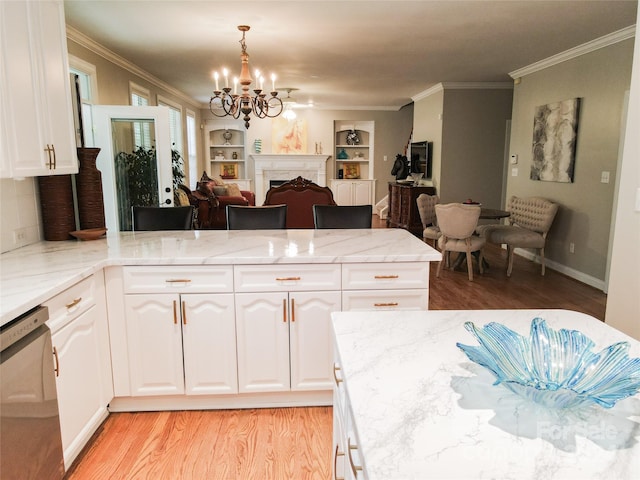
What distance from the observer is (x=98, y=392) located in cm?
235

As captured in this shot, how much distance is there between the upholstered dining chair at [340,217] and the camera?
343 cm

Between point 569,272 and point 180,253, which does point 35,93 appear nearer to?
point 180,253

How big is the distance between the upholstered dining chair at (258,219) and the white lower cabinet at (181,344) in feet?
3.34

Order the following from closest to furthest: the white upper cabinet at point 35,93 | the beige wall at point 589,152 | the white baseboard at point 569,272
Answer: the white upper cabinet at point 35,93 < the beige wall at point 589,152 < the white baseboard at point 569,272

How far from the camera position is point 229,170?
460 inches

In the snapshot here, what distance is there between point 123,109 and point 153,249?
2.88 m

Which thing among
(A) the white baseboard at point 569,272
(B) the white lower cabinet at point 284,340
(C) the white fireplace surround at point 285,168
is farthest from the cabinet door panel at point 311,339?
(C) the white fireplace surround at point 285,168

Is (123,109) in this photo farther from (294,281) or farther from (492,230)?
(492,230)

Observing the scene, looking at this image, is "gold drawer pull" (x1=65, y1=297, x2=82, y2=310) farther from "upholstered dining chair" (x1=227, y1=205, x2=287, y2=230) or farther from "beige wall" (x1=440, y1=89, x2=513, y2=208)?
"beige wall" (x1=440, y1=89, x2=513, y2=208)

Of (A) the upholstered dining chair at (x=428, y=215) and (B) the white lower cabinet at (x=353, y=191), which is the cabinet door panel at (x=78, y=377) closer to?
(A) the upholstered dining chair at (x=428, y=215)

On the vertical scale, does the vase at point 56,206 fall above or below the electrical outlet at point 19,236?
above

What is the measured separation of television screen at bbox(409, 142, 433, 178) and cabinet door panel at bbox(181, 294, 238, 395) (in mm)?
6629

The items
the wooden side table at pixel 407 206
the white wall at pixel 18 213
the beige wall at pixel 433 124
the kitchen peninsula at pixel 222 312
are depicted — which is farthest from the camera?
the wooden side table at pixel 407 206

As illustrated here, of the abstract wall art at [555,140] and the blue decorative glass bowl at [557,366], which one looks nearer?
the blue decorative glass bowl at [557,366]
